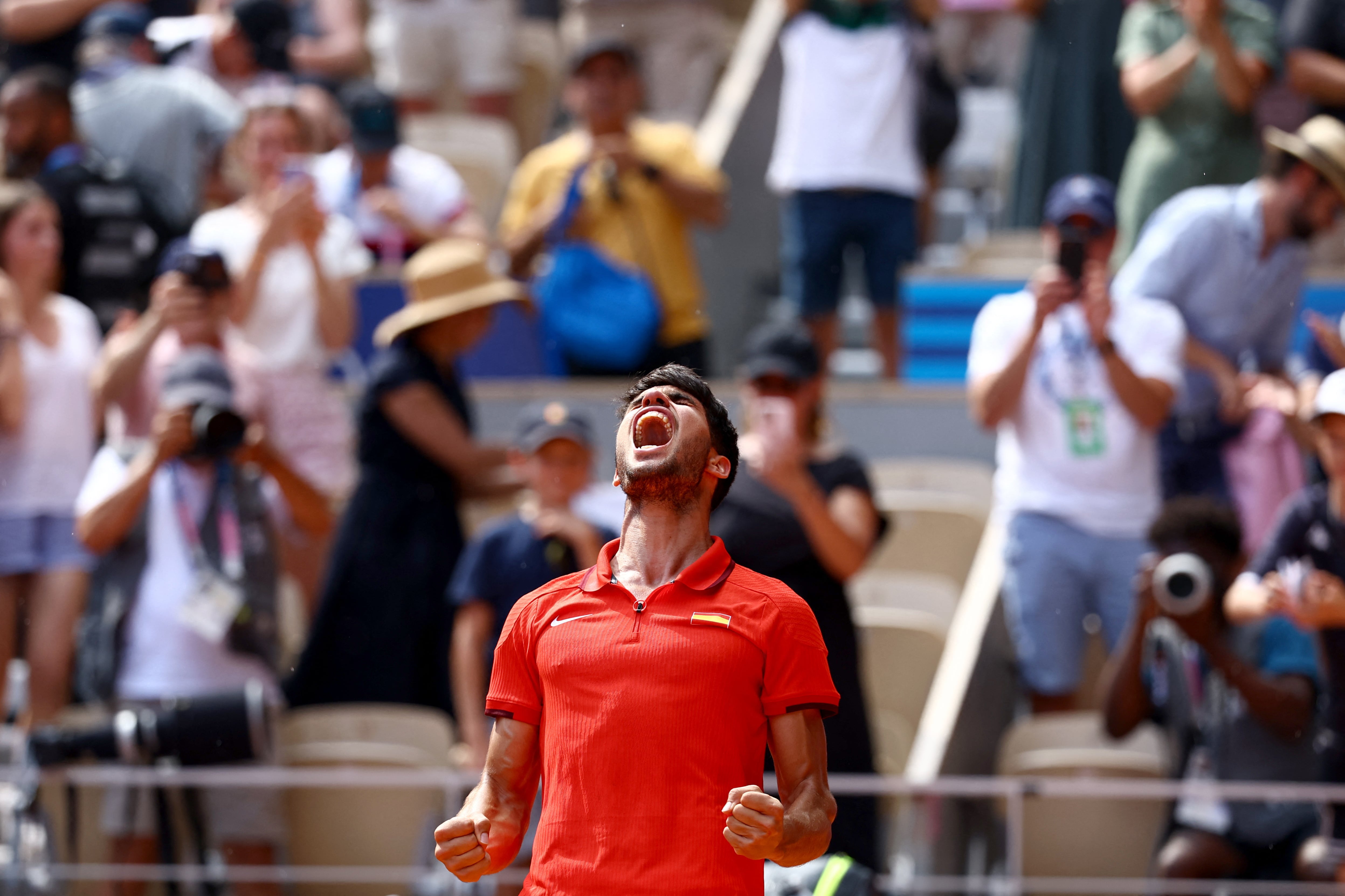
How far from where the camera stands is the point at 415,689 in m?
5.76

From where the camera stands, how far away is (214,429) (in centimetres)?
514

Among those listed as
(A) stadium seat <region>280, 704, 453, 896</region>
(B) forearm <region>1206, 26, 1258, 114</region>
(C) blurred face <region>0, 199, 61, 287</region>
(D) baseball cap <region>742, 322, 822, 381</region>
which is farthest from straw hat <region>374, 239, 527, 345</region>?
(B) forearm <region>1206, 26, 1258, 114</region>

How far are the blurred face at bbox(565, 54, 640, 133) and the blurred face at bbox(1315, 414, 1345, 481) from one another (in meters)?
3.49

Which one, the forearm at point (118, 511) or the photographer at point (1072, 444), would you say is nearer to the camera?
the forearm at point (118, 511)

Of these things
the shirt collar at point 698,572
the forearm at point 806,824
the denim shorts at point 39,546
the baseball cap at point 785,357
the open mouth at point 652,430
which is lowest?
the denim shorts at point 39,546

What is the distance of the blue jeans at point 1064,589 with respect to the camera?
5.55 m

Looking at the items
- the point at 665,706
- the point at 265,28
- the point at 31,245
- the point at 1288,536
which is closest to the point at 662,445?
the point at 665,706

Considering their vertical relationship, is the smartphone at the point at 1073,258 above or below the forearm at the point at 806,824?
below

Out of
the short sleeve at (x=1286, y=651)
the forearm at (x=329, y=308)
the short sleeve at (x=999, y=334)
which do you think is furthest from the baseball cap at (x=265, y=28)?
the short sleeve at (x=1286, y=651)

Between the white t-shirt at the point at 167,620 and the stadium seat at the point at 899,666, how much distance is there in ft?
5.81

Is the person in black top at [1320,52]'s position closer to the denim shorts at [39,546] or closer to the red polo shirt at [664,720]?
the denim shorts at [39,546]

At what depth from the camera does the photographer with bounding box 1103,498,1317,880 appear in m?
4.74

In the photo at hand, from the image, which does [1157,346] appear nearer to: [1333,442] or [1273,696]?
[1273,696]

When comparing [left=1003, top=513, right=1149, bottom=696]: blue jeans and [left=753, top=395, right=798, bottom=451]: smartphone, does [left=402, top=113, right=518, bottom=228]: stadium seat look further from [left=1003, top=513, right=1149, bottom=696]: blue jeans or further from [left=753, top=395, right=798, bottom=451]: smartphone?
[left=753, top=395, right=798, bottom=451]: smartphone
